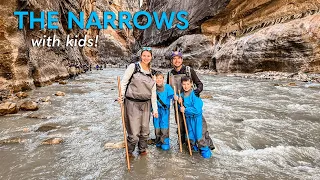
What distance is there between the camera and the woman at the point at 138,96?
12.5 ft

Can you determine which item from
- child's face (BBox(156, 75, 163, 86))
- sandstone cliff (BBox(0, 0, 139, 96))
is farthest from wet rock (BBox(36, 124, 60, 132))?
sandstone cliff (BBox(0, 0, 139, 96))

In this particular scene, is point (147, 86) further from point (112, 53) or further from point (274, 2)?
point (112, 53)

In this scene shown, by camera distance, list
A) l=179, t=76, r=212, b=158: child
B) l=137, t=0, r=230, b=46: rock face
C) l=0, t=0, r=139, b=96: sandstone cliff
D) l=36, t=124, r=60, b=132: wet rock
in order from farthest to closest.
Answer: l=137, t=0, r=230, b=46: rock face < l=0, t=0, r=139, b=96: sandstone cliff < l=36, t=124, r=60, b=132: wet rock < l=179, t=76, r=212, b=158: child

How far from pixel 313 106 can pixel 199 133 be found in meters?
6.27

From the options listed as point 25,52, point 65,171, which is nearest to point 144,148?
point 65,171

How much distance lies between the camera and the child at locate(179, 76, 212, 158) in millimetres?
3912

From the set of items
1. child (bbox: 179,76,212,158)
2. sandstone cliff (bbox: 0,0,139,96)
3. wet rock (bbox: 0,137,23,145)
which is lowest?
wet rock (bbox: 0,137,23,145)

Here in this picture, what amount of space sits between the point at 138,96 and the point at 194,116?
1.01m

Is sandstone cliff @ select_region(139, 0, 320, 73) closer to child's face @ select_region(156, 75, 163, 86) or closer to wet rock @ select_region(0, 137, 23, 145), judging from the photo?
child's face @ select_region(156, 75, 163, 86)

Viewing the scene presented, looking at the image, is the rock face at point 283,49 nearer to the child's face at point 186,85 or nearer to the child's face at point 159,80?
the child's face at point 186,85

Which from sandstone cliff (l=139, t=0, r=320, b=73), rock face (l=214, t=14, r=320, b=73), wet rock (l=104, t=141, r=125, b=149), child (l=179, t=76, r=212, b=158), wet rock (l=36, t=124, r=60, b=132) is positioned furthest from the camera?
sandstone cliff (l=139, t=0, r=320, b=73)

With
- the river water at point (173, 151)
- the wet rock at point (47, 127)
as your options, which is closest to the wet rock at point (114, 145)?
the river water at point (173, 151)

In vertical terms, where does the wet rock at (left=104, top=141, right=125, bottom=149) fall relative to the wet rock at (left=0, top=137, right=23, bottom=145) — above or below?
below

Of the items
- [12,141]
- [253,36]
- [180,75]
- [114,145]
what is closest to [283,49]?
[253,36]
